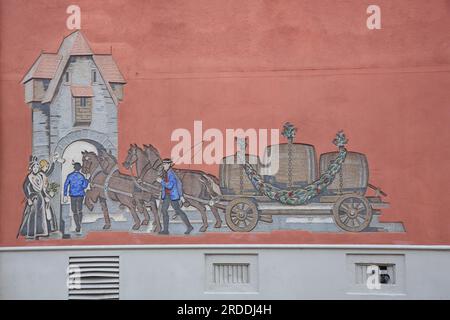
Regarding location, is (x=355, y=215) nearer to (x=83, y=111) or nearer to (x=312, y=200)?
(x=312, y=200)

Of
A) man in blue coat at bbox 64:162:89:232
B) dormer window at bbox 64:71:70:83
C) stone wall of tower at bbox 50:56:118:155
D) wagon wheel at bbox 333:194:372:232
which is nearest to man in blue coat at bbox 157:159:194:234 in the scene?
stone wall of tower at bbox 50:56:118:155

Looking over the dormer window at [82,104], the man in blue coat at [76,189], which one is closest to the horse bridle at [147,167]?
the man in blue coat at [76,189]

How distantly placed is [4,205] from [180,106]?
9.31ft

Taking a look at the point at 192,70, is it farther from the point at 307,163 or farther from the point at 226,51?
the point at 307,163

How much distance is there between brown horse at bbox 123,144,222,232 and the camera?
10.7m

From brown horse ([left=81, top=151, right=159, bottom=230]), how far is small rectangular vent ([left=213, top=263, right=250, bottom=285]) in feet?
4.03

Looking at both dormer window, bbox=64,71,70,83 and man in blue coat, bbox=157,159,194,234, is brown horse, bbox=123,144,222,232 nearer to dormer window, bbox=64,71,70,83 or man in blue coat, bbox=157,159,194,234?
man in blue coat, bbox=157,159,194,234

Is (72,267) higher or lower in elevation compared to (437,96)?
lower

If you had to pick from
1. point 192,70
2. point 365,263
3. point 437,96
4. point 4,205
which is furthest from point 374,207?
point 4,205

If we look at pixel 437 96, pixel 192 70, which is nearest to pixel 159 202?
pixel 192 70

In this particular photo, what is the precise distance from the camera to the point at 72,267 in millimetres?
10742

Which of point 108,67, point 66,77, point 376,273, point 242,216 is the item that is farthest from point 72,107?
point 376,273

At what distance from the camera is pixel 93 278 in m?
10.7

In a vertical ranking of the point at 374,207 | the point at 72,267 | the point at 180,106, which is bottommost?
the point at 72,267
